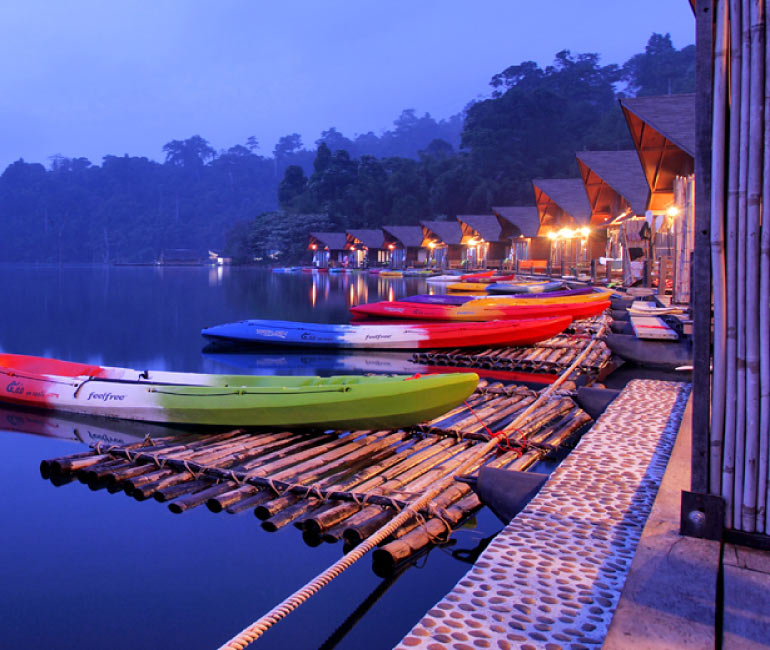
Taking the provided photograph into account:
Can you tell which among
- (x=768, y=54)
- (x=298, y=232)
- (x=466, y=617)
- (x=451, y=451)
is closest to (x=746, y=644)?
(x=466, y=617)

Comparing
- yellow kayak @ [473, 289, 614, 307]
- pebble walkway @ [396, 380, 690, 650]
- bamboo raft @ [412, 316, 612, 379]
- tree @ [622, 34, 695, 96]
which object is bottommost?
bamboo raft @ [412, 316, 612, 379]

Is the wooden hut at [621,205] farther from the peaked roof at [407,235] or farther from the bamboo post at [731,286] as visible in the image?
the peaked roof at [407,235]

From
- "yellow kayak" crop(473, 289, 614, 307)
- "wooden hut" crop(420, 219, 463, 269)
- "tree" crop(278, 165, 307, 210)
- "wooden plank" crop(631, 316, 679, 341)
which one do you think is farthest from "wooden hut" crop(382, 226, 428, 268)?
"wooden plank" crop(631, 316, 679, 341)

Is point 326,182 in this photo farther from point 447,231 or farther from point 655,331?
point 655,331

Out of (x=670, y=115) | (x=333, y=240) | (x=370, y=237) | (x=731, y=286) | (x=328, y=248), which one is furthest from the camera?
(x=328, y=248)

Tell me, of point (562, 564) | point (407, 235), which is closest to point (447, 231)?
point (407, 235)

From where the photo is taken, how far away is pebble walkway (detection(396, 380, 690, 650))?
2.36 metres

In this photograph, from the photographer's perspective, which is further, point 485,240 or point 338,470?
point 485,240

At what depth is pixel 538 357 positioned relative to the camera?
38.0 feet

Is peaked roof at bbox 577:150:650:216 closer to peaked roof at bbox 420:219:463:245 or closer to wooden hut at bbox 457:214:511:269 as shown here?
wooden hut at bbox 457:214:511:269

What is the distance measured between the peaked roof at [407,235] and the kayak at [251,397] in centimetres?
4851

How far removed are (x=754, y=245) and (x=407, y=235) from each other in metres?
54.4

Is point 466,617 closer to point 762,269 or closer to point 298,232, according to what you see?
point 762,269

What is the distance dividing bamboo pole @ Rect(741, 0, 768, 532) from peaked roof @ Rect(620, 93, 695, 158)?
1146 cm
